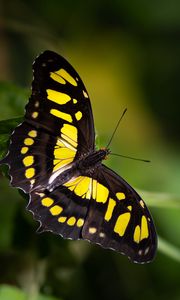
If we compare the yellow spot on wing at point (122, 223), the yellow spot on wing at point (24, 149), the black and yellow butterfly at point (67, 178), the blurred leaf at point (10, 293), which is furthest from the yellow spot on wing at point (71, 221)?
the blurred leaf at point (10, 293)

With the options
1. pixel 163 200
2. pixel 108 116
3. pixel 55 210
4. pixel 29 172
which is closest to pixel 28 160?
pixel 29 172

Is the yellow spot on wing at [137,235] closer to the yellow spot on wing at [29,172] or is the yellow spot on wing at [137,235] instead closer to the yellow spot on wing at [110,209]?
the yellow spot on wing at [110,209]

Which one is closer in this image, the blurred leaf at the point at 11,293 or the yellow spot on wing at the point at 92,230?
the yellow spot on wing at the point at 92,230

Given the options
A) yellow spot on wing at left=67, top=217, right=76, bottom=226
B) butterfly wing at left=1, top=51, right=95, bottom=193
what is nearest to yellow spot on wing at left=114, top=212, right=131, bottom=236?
yellow spot on wing at left=67, top=217, right=76, bottom=226

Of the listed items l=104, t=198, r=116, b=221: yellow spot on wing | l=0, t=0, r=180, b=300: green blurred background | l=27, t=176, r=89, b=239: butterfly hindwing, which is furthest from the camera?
l=0, t=0, r=180, b=300: green blurred background

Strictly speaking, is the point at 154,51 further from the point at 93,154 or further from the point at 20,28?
the point at 93,154

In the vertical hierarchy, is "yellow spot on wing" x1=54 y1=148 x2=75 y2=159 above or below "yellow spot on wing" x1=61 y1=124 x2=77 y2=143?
below

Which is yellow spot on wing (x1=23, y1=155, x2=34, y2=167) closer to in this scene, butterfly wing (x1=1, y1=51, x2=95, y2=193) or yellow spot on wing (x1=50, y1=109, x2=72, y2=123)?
butterfly wing (x1=1, y1=51, x2=95, y2=193)
